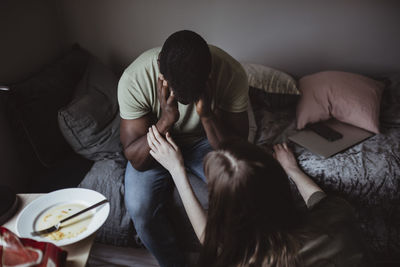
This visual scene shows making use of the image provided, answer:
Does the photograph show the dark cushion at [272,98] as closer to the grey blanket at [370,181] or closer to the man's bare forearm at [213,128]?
the grey blanket at [370,181]

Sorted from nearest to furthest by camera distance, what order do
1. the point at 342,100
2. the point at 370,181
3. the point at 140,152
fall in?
the point at 140,152 < the point at 370,181 < the point at 342,100

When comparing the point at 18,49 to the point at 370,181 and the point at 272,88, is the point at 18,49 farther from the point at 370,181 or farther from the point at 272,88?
the point at 370,181

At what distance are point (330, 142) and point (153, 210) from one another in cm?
94

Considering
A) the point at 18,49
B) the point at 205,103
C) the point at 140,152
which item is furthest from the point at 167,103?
the point at 18,49

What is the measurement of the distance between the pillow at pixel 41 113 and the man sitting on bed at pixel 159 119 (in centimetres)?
41

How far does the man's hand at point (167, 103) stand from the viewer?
104 centimetres

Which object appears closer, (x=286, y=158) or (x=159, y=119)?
(x=159, y=119)

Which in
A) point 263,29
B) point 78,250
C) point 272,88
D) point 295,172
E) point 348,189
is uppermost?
point 263,29

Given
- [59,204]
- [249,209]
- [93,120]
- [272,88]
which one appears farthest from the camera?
[272,88]

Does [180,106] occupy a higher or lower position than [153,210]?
higher

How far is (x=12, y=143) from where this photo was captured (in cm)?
138

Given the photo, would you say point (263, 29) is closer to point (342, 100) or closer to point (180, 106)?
point (342, 100)

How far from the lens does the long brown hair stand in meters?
0.60

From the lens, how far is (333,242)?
69 cm
